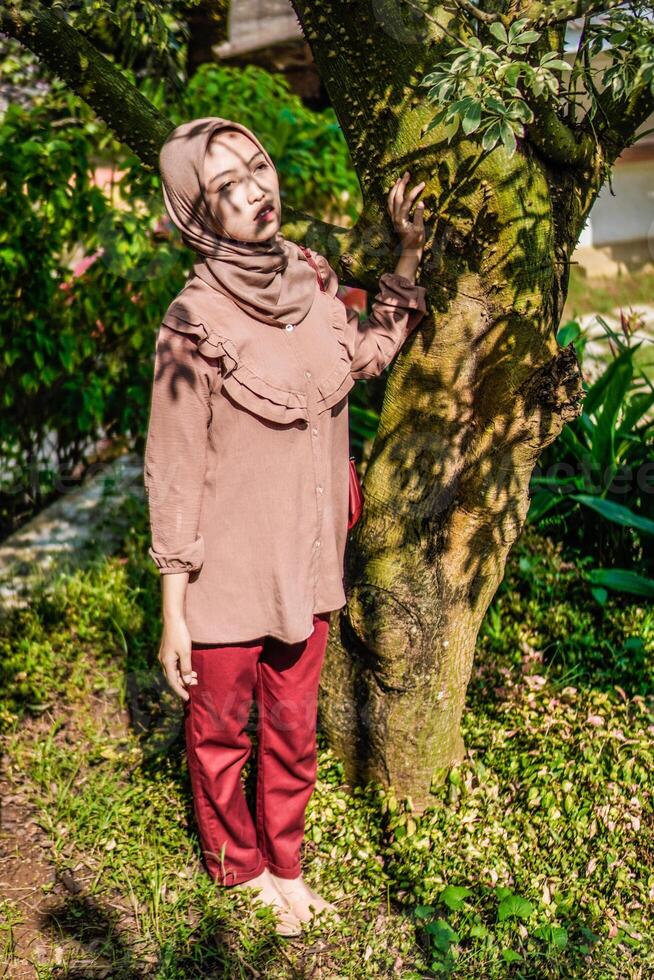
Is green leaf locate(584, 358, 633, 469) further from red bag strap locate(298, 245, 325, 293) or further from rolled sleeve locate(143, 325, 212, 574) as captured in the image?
rolled sleeve locate(143, 325, 212, 574)

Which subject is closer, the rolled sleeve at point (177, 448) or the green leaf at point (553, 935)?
the rolled sleeve at point (177, 448)

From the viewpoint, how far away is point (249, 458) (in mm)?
2182

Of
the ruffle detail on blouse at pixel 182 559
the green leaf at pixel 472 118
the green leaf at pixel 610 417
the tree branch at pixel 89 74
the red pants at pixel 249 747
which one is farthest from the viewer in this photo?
the green leaf at pixel 610 417

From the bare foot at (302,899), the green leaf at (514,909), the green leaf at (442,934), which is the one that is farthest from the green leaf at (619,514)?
the bare foot at (302,899)

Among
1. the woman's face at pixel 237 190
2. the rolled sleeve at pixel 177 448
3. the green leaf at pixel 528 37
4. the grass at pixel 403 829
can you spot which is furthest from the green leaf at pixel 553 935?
the green leaf at pixel 528 37

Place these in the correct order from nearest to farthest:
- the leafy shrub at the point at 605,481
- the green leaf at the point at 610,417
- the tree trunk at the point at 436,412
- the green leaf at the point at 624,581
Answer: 1. the tree trunk at the point at 436,412
2. the green leaf at the point at 624,581
3. the leafy shrub at the point at 605,481
4. the green leaf at the point at 610,417

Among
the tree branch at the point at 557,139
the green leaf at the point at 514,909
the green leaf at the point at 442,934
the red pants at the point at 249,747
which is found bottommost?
the green leaf at the point at 442,934

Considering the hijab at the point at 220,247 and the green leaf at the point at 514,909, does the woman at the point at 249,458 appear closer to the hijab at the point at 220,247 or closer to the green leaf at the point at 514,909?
the hijab at the point at 220,247

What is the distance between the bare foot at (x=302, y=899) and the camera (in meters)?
2.68

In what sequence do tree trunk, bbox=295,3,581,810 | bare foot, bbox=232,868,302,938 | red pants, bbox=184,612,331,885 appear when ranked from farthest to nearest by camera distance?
bare foot, bbox=232,868,302,938 → red pants, bbox=184,612,331,885 → tree trunk, bbox=295,3,581,810

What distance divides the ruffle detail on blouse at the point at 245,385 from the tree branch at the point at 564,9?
0.89 meters

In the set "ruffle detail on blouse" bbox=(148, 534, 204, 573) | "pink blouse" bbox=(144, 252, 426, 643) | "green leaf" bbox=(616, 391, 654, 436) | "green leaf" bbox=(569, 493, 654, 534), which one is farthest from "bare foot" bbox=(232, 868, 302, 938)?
"green leaf" bbox=(616, 391, 654, 436)

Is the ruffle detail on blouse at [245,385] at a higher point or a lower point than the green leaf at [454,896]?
higher

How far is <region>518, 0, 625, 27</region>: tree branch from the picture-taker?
1.86m
